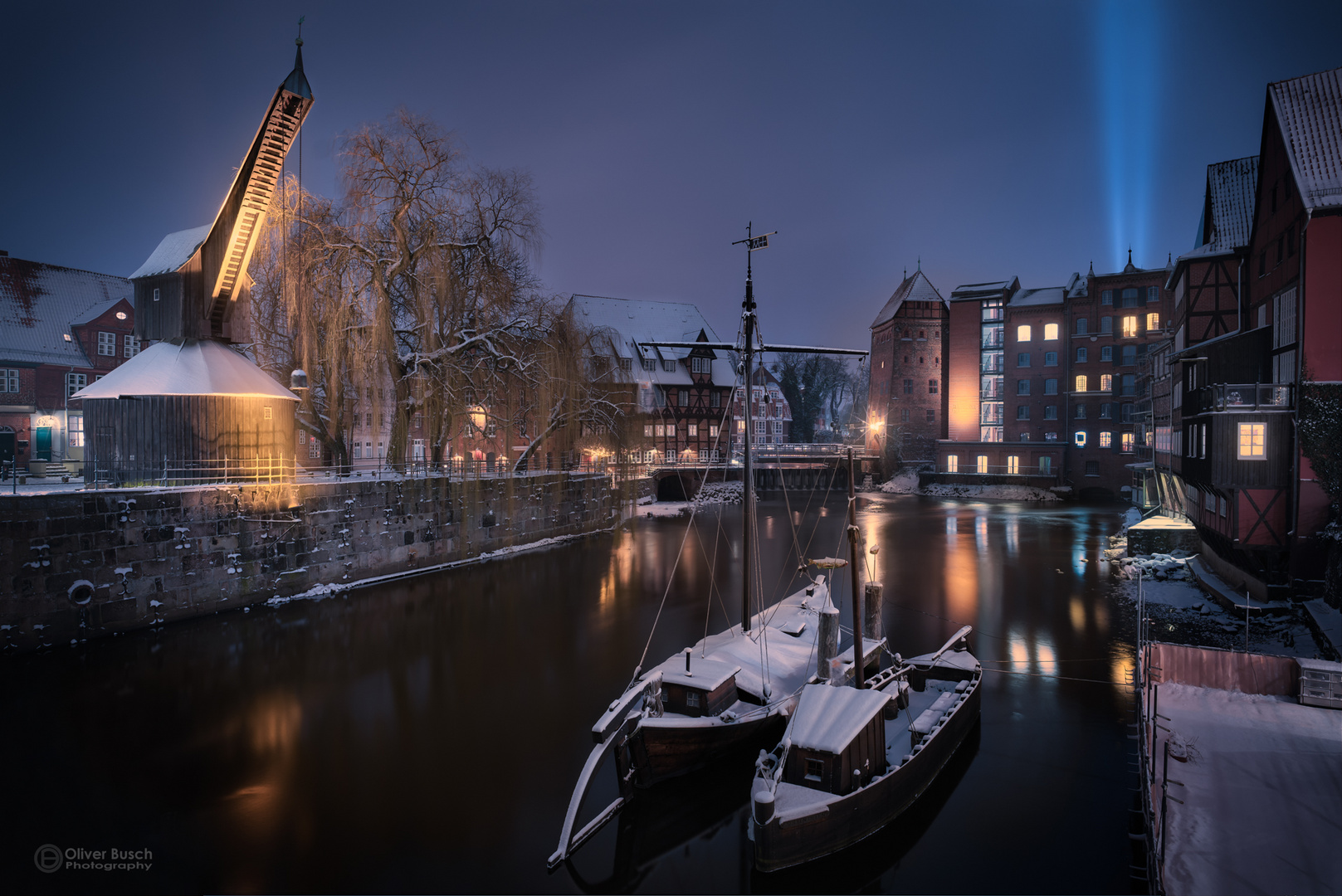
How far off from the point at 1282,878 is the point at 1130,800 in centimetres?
248

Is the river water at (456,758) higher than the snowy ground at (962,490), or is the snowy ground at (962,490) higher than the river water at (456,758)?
the snowy ground at (962,490)

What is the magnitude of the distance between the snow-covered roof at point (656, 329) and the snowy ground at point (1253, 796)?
44.3 m

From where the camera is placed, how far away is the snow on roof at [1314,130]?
16.6 meters

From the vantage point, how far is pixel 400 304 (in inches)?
966

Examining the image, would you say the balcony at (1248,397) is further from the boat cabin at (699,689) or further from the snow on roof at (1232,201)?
the boat cabin at (699,689)

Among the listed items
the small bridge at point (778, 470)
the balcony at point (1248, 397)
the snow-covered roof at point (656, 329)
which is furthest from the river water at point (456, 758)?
the snow-covered roof at point (656, 329)

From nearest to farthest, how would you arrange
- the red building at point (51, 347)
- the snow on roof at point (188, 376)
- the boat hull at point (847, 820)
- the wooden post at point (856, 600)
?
the boat hull at point (847, 820), the wooden post at point (856, 600), the snow on roof at point (188, 376), the red building at point (51, 347)

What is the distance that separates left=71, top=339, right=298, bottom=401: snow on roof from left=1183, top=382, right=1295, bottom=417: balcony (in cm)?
2593

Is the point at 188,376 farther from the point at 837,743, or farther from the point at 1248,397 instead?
the point at 1248,397

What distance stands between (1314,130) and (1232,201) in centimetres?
765

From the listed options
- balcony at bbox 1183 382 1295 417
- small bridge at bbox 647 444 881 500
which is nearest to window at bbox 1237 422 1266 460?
balcony at bbox 1183 382 1295 417

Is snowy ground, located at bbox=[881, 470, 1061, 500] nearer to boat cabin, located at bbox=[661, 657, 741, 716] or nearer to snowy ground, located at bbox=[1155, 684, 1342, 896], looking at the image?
snowy ground, located at bbox=[1155, 684, 1342, 896]

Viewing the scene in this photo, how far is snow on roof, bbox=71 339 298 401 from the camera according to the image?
59.1 ft

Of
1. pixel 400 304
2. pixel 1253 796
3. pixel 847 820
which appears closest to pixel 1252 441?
pixel 1253 796
